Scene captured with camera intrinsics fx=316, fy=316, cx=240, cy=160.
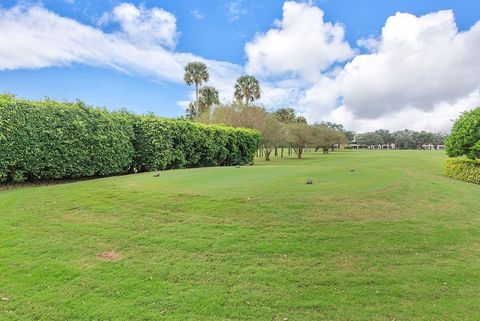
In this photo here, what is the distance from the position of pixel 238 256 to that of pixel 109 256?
235 cm

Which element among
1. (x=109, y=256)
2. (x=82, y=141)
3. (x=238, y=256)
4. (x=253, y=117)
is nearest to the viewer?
(x=238, y=256)

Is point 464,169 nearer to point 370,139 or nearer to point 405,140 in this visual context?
point 405,140

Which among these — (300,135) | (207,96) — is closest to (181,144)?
(300,135)

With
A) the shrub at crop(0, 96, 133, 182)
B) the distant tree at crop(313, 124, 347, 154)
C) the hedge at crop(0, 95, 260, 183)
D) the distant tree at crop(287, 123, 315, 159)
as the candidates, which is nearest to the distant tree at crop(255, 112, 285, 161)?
the distant tree at crop(287, 123, 315, 159)

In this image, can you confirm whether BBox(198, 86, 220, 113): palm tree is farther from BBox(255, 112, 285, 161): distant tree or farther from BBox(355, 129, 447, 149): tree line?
BBox(355, 129, 447, 149): tree line

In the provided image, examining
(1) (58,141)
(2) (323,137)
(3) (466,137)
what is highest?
(2) (323,137)

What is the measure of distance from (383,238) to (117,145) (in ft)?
39.3

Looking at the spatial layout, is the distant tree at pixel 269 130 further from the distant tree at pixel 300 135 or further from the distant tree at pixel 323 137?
the distant tree at pixel 323 137

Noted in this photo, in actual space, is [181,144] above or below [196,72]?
below

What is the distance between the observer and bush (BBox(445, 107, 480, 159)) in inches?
650

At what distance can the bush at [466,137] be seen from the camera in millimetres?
16516

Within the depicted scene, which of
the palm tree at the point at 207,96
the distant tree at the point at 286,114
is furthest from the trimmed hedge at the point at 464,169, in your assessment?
the distant tree at the point at 286,114

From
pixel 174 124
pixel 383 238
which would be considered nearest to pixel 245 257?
pixel 383 238

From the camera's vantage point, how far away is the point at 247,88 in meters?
55.1
